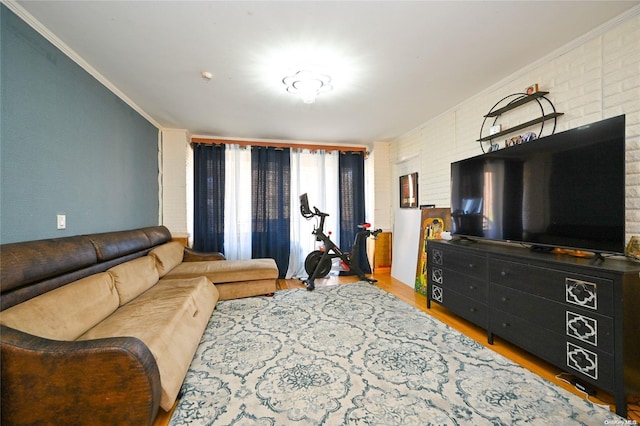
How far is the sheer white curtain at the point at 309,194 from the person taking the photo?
176 inches

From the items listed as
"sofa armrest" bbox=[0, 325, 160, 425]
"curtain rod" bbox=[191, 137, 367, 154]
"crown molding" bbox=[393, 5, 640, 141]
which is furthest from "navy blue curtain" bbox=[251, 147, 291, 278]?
"sofa armrest" bbox=[0, 325, 160, 425]

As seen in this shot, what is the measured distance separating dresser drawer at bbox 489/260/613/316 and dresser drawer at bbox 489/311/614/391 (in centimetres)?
25

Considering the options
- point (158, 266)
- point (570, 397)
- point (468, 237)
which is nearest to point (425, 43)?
point (468, 237)

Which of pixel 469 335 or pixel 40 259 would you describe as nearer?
pixel 40 259

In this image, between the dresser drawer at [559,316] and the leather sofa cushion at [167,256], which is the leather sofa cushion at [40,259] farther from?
the dresser drawer at [559,316]

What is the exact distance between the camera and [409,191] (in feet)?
13.7

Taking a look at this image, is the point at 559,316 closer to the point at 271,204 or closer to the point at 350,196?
the point at 350,196

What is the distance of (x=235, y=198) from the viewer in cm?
423

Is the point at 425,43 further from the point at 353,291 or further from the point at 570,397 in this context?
the point at 353,291

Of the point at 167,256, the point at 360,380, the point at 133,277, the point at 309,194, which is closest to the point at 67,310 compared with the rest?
the point at 133,277

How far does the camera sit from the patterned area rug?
1.32 meters

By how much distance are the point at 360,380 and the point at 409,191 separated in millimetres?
3235

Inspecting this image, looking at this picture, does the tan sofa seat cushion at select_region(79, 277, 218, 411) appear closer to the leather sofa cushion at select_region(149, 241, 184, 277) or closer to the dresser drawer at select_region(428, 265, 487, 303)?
the leather sofa cushion at select_region(149, 241, 184, 277)

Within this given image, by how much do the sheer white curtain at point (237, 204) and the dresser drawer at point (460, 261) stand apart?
9.93 ft
